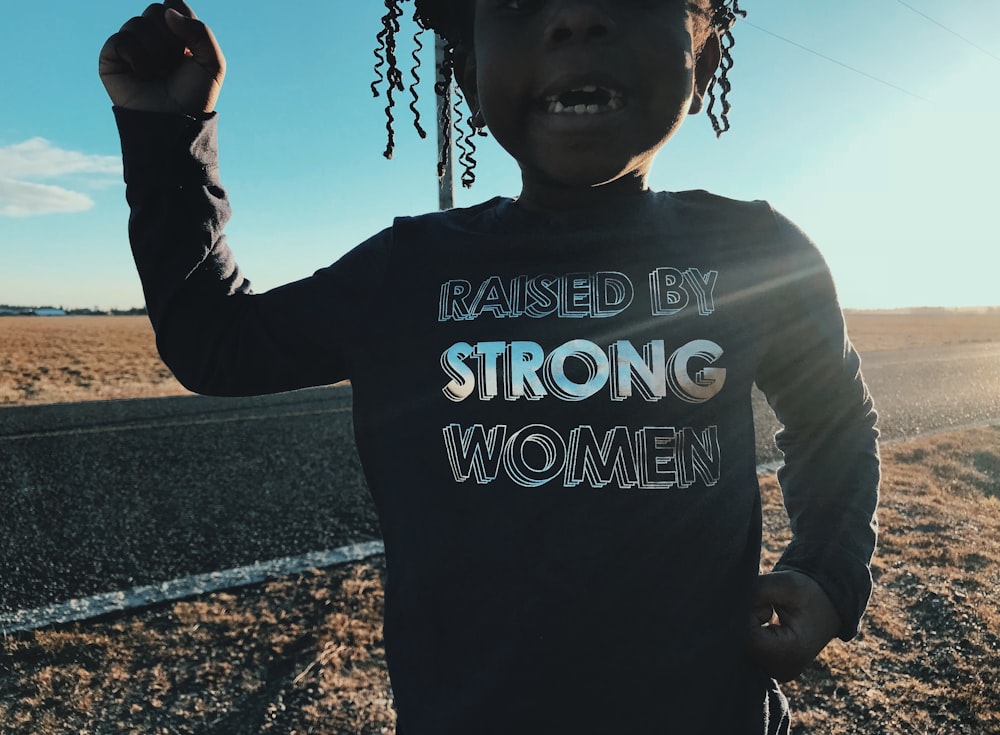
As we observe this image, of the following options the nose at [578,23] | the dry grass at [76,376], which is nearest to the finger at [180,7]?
the nose at [578,23]

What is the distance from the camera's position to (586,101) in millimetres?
1049

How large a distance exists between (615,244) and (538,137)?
8.5 inches

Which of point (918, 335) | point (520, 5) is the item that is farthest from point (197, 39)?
point (918, 335)

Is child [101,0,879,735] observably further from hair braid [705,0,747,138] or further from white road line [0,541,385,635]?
white road line [0,541,385,635]

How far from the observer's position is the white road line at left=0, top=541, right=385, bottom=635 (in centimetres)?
272

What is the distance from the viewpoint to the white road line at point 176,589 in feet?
8.93

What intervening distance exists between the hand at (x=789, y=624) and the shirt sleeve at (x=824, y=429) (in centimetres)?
3

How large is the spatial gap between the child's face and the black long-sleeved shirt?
0.38 feet

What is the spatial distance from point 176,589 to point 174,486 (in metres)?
1.77

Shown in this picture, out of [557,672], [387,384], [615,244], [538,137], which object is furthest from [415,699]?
[538,137]

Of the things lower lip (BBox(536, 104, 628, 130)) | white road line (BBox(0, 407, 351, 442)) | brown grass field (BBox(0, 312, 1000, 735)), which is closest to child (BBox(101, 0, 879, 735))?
lower lip (BBox(536, 104, 628, 130))

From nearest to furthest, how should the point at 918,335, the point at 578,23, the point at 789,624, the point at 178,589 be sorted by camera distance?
1. the point at 578,23
2. the point at 789,624
3. the point at 178,589
4. the point at 918,335

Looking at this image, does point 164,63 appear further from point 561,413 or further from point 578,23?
point 561,413

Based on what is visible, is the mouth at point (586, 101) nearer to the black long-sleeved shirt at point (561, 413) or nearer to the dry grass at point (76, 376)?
the black long-sleeved shirt at point (561, 413)
